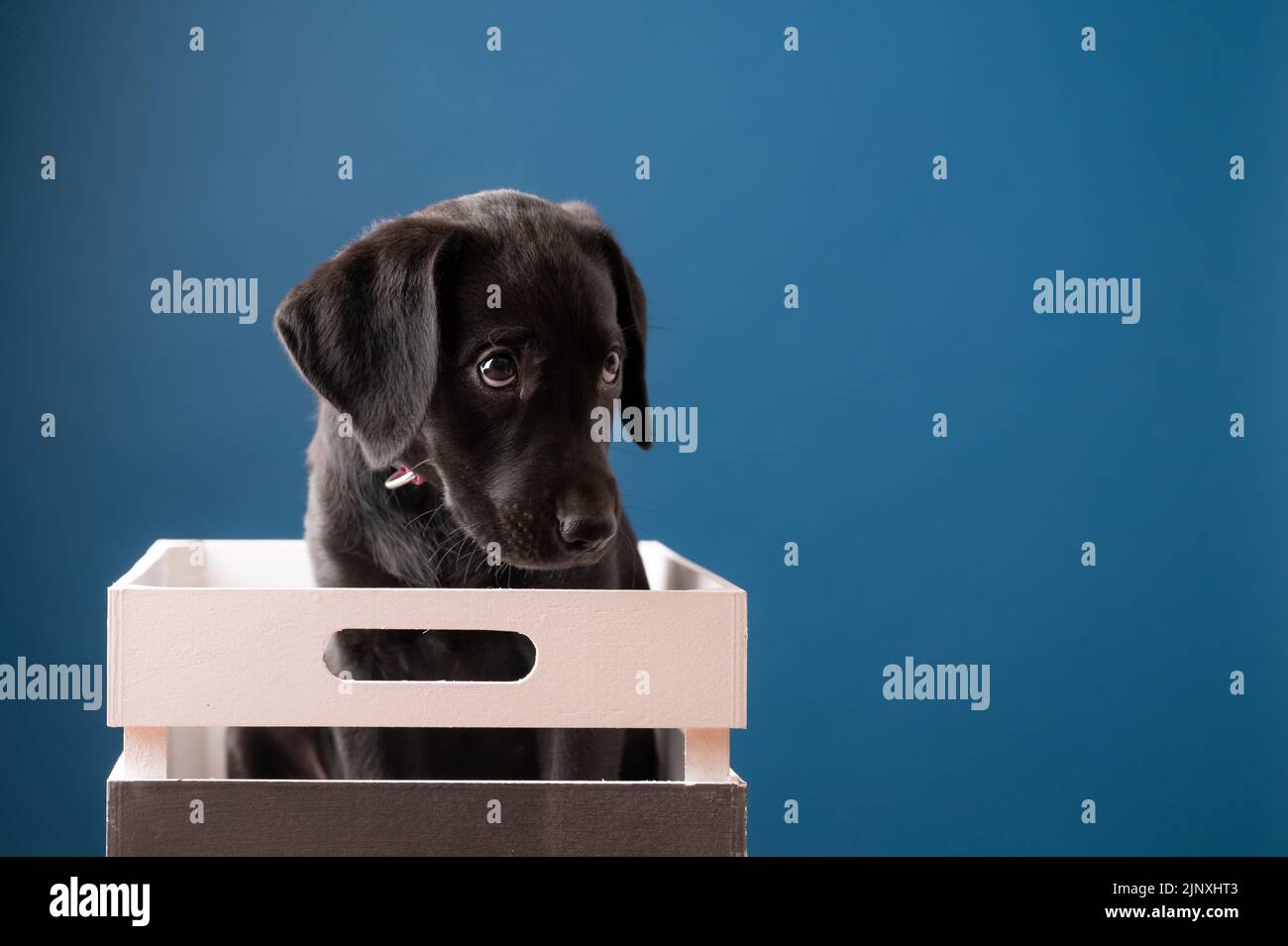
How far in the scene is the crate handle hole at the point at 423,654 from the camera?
1491 millimetres

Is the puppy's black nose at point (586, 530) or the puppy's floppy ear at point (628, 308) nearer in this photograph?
the puppy's black nose at point (586, 530)

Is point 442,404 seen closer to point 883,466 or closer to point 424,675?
point 424,675

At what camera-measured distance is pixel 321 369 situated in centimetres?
143

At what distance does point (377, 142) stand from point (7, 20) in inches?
31.8

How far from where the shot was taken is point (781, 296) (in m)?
2.79

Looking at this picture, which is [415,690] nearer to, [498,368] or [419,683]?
[419,683]

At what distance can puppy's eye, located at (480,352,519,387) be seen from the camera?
4.72ft

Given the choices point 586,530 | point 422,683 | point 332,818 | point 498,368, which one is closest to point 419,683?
point 422,683

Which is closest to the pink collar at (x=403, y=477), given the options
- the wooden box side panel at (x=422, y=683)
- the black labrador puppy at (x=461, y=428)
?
the black labrador puppy at (x=461, y=428)

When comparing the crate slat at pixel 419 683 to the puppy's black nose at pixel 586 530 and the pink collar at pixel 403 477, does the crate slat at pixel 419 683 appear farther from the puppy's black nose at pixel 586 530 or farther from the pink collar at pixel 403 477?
the pink collar at pixel 403 477

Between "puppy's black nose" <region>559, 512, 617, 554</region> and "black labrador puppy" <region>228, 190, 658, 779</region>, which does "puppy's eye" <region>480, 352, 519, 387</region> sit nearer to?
"black labrador puppy" <region>228, 190, 658, 779</region>

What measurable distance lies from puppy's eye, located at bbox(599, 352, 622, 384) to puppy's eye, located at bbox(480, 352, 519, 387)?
116mm

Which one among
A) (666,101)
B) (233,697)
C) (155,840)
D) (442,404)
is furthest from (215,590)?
(666,101)

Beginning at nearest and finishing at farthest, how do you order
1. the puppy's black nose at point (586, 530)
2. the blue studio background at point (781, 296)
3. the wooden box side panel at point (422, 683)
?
1. the wooden box side panel at point (422, 683)
2. the puppy's black nose at point (586, 530)
3. the blue studio background at point (781, 296)
